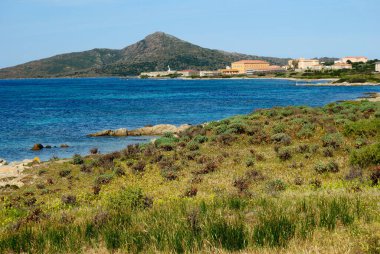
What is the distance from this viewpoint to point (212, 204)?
9812 mm

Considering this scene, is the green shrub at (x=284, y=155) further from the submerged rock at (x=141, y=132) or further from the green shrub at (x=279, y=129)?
the submerged rock at (x=141, y=132)

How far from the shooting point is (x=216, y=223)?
7836mm

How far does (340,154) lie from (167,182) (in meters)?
8.26

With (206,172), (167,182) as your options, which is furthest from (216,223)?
(206,172)

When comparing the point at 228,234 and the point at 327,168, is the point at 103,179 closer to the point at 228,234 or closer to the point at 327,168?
the point at 327,168

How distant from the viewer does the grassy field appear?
23.8 feet

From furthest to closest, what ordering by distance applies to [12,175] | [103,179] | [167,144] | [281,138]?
[167,144] → [281,138] → [12,175] → [103,179]

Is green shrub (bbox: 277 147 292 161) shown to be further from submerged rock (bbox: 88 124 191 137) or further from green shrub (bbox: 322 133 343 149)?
submerged rock (bbox: 88 124 191 137)

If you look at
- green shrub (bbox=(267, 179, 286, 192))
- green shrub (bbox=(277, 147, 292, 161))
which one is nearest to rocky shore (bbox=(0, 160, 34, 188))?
green shrub (bbox=(277, 147, 292, 161))

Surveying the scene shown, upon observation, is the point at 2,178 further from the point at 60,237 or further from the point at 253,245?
the point at 253,245

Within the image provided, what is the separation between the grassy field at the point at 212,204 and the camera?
7.26 metres

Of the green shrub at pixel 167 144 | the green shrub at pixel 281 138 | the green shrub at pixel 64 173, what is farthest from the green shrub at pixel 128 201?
the green shrub at pixel 167 144

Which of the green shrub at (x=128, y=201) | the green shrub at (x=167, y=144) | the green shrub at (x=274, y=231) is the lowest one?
the green shrub at (x=167, y=144)

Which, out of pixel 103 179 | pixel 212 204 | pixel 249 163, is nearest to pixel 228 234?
pixel 212 204
